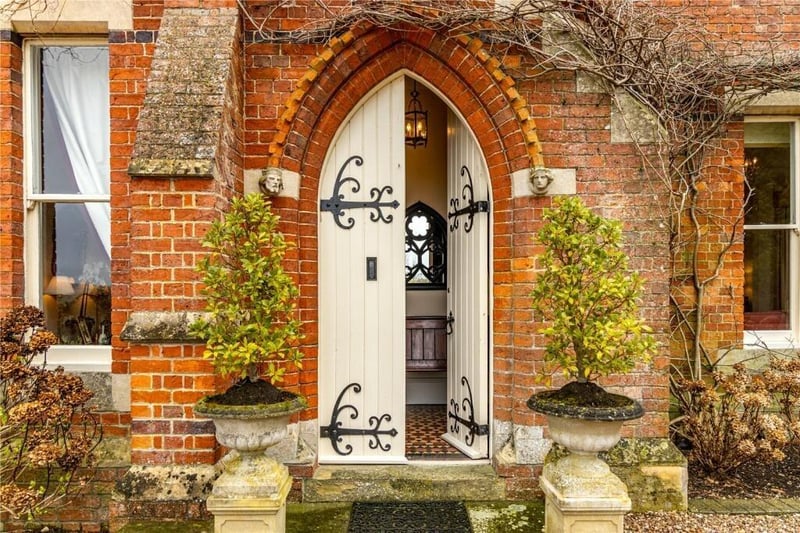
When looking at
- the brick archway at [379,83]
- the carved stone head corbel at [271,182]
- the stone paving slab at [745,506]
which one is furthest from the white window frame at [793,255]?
the carved stone head corbel at [271,182]

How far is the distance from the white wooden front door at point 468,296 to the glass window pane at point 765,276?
2769mm

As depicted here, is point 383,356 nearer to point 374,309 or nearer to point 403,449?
point 374,309

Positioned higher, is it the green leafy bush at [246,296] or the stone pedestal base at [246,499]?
the green leafy bush at [246,296]

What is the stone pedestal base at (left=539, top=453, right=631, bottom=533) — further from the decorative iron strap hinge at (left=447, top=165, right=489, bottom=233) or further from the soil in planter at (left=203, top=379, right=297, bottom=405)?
the decorative iron strap hinge at (left=447, top=165, right=489, bottom=233)

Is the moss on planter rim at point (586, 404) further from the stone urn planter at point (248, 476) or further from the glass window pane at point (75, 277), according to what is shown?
the glass window pane at point (75, 277)

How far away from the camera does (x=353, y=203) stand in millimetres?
4141

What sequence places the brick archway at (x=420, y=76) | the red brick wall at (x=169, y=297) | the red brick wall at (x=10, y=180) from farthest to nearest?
the red brick wall at (x=10, y=180)
the brick archway at (x=420, y=76)
the red brick wall at (x=169, y=297)

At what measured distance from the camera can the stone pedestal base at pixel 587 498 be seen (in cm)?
284

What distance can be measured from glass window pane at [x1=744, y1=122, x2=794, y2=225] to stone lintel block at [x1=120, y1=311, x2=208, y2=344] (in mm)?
5056

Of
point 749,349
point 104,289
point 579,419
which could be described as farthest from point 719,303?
point 104,289

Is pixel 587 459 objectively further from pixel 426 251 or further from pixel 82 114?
pixel 82 114

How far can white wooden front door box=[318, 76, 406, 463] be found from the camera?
413cm

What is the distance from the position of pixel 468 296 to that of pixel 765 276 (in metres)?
3.01

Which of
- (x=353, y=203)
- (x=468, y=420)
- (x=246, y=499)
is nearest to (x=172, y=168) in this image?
(x=353, y=203)
